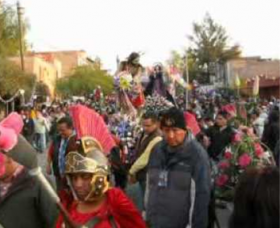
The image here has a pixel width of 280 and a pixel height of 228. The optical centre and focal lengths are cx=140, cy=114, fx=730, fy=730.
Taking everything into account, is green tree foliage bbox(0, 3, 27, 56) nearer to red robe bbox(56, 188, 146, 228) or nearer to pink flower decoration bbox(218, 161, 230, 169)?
pink flower decoration bbox(218, 161, 230, 169)

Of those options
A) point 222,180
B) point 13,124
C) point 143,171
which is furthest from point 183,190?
point 222,180

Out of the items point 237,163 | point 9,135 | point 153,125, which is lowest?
point 237,163

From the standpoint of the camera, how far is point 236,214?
9.09 feet

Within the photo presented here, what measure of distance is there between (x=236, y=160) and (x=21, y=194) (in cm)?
412

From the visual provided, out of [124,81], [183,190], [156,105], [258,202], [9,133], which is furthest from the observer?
[124,81]

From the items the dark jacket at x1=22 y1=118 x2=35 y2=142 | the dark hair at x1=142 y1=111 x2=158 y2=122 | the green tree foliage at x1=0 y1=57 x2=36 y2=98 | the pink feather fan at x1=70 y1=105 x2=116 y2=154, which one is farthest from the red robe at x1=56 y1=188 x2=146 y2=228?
the green tree foliage at x1=0 y1=57 x2=36 y2=98

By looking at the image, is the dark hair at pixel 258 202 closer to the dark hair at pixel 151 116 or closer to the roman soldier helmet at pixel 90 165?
the roman soldier helmet at pixel 90 165

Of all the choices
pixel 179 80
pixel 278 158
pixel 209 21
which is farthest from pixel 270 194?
pixel 209 21

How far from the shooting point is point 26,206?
14.1ft

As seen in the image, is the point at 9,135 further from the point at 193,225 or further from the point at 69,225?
the point at 193,225

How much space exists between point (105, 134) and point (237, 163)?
150 inches

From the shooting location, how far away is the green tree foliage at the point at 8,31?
4441 cm

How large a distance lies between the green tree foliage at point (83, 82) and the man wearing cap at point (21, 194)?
8338 cm

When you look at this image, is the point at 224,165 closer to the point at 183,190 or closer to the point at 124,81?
the point at 124,81
